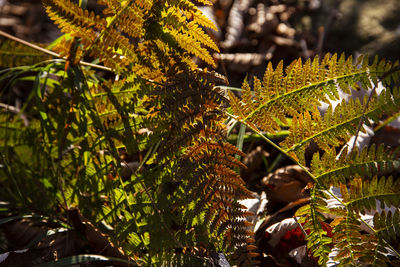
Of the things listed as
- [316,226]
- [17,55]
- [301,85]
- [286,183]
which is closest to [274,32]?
[286,183]

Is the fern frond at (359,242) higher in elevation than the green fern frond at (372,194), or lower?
lower

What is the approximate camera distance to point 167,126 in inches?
51.9

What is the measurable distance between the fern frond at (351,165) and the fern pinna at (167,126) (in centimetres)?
29

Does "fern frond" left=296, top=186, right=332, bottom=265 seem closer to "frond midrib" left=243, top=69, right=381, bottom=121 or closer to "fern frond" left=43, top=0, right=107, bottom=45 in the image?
"frond midrib" left=243, top=69, right=381, bottom=121

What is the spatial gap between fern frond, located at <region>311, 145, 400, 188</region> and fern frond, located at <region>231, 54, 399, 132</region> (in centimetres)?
20

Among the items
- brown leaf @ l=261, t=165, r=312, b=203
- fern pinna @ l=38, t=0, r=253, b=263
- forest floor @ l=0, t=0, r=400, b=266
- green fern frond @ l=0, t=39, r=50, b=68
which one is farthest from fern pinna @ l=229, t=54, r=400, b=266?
green fern frond @ l=0, t=39, r=50, b=68

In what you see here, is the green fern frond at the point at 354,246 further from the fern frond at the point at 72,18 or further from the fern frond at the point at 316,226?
the fern frond at the point at 72,18

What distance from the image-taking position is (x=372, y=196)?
120cm

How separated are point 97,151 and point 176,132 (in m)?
0.54

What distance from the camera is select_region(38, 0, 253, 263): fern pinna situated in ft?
4.11

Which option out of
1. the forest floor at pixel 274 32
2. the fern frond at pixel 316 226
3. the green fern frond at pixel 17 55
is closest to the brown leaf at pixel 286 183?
the forest floor at pixel 274 32

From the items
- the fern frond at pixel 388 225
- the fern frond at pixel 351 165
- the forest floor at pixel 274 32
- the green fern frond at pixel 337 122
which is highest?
the forest floor at pixel 274 32

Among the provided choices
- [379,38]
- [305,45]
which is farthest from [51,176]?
[379,38]

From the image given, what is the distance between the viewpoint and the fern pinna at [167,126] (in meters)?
1.25
